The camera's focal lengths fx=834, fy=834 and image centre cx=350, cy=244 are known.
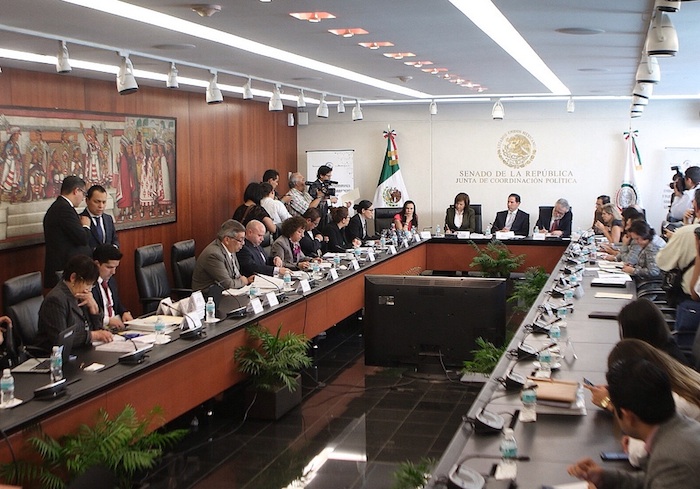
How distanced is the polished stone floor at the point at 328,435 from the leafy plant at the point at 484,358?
43 cm

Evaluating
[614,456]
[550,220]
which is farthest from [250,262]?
[550,220]

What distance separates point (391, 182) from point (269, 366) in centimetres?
881

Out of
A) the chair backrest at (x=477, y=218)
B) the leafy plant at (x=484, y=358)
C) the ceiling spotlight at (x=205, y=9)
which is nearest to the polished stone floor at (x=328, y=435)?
the leafy plant at (x=484, y=358)

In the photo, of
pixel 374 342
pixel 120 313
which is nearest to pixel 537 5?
pixel 374 342

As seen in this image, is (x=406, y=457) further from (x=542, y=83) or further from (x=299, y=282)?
(x=542, y=83)

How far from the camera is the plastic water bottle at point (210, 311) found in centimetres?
535

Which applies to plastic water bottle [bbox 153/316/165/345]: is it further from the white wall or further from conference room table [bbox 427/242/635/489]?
the white wall

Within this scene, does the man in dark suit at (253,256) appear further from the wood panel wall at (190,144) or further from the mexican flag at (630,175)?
the mexican flag at (630,175)

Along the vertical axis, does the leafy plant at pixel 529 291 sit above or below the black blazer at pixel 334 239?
below

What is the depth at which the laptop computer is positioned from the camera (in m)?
3.96

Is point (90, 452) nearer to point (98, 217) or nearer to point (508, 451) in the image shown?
point (508, 451)

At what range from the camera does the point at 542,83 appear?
33.5 ft

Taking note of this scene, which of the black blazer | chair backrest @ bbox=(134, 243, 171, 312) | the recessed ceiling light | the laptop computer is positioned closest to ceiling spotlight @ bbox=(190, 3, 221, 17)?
the laptop computer

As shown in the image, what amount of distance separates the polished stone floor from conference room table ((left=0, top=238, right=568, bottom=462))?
0.33 m
